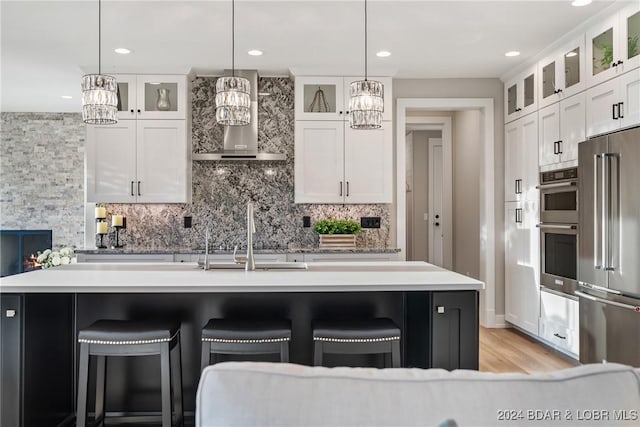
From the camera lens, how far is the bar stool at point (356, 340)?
217 centimetres

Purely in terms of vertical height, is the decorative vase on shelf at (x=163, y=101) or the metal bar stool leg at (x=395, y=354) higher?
the decorative vase on shelf at (x=163, y=101)

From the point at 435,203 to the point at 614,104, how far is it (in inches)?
164

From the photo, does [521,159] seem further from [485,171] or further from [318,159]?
[318,159]

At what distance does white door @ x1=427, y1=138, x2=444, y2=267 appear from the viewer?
7125mm

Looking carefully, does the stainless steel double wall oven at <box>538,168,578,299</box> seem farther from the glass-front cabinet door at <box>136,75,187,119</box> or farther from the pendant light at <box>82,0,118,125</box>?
the glass-front cabinet door at <box>136,75,187,119</box>

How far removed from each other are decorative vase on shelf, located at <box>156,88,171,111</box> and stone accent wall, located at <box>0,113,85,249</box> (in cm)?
270

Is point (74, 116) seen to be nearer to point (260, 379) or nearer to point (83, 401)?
point (83, 401)

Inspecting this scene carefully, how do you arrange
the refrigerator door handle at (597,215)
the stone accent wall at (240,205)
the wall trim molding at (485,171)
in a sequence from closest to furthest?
1. the refrigerator door handle at (597,215)
2. the stone accent wall at (240,205)
3. the wall trim molding at (485,171)

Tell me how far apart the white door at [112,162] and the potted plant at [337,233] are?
1923mm

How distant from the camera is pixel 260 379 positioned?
3.04 feet

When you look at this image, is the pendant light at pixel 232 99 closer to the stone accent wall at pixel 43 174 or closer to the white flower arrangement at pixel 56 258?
the white flower arrangement at pixel 56 258

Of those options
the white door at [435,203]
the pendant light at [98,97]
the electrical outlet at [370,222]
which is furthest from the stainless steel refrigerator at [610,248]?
the white door at [435,203]

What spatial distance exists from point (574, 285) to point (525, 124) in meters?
1.69

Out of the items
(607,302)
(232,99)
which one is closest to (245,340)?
(232,99)
